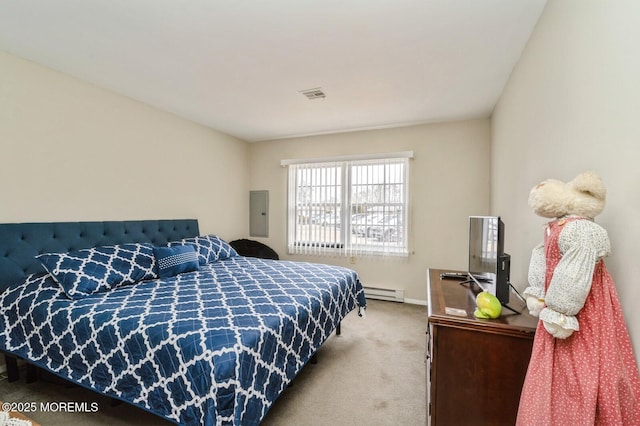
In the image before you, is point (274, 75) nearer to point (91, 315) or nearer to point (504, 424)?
point (91, 315)

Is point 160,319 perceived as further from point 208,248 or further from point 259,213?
point 259,213

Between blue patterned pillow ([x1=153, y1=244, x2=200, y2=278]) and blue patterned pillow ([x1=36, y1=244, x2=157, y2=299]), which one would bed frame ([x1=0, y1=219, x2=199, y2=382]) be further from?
blue patterned pillow ([x1=153, y1=244, x2=200, y2=278])

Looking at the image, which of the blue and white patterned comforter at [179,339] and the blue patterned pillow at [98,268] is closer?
the blue and white patterned comforter at [179,339]

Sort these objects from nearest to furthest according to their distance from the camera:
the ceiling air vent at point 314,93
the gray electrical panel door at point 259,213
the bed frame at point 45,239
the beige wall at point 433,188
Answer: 1. the bed frame at point 45,239
2. the ceiling air vent at point 314,93
3. the beige wall at point 433,188
4. the gray electrical panel door at point 259,213

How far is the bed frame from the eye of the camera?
6.81 feet

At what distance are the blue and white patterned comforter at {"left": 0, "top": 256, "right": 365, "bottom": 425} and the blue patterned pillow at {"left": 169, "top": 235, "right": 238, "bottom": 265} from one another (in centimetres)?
78

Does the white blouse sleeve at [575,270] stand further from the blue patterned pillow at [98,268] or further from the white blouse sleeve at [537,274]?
the blue patterned pillow at [98,268]

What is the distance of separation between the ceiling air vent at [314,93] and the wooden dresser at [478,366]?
7.18 feet

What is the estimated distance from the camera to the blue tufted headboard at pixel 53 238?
2.10 metres

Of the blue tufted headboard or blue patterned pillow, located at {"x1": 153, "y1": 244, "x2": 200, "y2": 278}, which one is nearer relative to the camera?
the blue tufted headboard

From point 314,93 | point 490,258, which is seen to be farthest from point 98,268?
point 490,258

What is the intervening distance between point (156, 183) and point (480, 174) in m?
3.80

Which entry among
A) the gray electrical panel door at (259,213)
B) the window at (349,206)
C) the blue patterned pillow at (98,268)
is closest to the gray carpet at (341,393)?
the blue patterned pillow at (98,268)

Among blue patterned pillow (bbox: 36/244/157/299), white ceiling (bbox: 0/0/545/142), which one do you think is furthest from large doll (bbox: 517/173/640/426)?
blue patterned pillow (bbox: 36/244/157/299)
